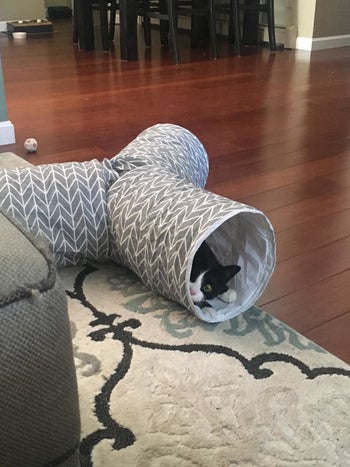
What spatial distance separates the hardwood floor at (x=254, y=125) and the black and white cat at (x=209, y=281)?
0.29 ft

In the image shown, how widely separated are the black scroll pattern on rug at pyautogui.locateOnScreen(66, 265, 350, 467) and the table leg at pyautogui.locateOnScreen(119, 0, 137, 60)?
2.74 m

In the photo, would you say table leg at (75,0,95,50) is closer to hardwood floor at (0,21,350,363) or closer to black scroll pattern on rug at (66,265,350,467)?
hardwood floor at (0,21,350,363)

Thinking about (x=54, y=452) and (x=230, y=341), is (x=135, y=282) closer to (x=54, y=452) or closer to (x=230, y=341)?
(x=230, y=341)

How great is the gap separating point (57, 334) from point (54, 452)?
0.47 ft

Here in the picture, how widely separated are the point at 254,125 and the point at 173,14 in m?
1.60

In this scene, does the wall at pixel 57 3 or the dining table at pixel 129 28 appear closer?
the dining table at pixel 129 28

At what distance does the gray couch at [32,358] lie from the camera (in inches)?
21.5

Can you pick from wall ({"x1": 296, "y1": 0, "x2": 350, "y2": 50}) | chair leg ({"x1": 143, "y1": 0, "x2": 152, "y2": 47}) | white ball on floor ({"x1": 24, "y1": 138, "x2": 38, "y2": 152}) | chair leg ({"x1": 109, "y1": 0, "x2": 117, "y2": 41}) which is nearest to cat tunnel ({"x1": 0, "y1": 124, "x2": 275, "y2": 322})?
white ball on floor ({"x1": 24, "y1": 138, "x2": 38, "y2": 152})

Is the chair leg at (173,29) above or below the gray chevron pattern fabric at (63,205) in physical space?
above

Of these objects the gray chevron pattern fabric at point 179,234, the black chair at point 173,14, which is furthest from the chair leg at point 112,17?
the gray chevron pattern fabric at point 179,234

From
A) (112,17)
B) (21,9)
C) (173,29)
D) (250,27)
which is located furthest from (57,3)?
(173,29)

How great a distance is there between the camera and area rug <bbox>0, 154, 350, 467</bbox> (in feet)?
2.79

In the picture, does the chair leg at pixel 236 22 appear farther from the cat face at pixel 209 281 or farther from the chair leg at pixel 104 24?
the cat face at pixel 209 281

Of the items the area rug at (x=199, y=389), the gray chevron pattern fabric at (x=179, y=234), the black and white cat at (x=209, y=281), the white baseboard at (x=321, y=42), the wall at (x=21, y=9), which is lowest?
the area rug at (x=199, y=389)
